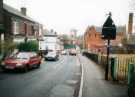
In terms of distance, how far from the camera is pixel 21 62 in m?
20.4

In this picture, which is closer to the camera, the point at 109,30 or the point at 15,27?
the point at 109,30

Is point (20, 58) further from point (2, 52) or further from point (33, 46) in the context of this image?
point (33, 46)

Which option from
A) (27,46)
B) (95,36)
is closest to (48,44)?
(95,36)

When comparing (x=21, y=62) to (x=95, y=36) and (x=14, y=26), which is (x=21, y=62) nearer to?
(x=14, y=26)

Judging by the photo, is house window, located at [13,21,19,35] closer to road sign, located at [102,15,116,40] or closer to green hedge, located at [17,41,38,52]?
green hedge, located at [17,41,38,52]

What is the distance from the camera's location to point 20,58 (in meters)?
21.7

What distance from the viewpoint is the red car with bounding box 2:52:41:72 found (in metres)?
19.9

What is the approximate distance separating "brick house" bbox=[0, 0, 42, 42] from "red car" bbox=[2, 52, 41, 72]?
9.73m

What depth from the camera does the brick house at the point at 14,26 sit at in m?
35.4

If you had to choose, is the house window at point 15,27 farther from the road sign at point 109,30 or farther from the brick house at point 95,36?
the brick house at point 95,36

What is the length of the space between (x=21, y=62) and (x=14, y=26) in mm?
21029

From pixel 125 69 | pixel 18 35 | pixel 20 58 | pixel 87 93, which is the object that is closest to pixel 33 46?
pixel 18 35

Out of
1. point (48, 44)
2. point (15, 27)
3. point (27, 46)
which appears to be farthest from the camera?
point (48, 44)

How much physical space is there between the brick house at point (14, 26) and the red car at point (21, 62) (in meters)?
9.73
